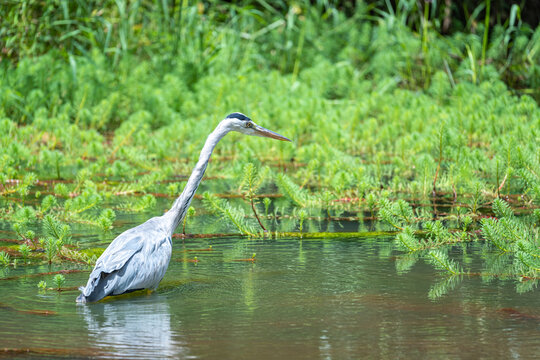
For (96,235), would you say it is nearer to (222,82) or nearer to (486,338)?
(486,338)

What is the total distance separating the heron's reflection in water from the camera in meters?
3.71

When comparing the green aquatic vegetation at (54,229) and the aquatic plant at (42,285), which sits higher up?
the green aquatic vegetation at (54,229)

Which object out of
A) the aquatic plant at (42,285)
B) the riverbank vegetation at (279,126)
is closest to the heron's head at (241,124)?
the riverbank vegetation at (279,126)

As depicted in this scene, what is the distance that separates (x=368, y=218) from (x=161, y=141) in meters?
3.75

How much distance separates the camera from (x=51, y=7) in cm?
1162

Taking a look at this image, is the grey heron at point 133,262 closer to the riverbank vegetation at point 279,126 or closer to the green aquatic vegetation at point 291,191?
the riverbank vegetation at point 279,126

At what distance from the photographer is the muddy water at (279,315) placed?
12.2 ft

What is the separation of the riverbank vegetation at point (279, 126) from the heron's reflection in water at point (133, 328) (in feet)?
2.80

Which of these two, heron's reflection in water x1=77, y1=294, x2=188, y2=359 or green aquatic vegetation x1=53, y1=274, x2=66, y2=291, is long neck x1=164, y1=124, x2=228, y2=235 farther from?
green aquatic vegetation x1=53, y1=274, x2=66, y2=291

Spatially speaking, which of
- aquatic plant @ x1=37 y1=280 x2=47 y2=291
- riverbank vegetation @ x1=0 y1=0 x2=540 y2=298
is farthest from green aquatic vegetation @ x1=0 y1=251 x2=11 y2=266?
aquatic plant @ x1=37 y1=280 x2=47 y2=291

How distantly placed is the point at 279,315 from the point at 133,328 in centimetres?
76

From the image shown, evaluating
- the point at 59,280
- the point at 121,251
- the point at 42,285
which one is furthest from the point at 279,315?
the point at 42,285

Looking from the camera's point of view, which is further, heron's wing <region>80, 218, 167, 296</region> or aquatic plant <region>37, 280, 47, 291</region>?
aquatic plant <region>37, 280, 47, 291</region>

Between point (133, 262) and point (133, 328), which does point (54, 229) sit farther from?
point (133, 328)
